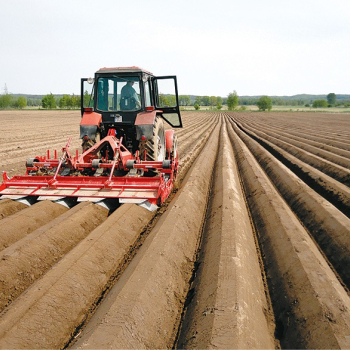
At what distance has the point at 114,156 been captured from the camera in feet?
19.1

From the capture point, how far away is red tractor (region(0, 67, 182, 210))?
5.23 metres

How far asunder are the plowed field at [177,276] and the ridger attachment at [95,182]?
9.5 inches

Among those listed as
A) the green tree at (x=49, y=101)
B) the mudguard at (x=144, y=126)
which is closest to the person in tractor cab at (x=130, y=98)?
the mudguard at (x=144, y=126)

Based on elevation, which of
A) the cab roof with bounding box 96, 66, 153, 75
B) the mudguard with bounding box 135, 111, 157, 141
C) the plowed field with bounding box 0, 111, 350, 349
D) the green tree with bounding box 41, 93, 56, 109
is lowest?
the plowed field with bounding box 0, 111, 350, 349

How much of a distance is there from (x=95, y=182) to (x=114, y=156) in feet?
2.11

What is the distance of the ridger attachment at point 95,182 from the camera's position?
16.7ft

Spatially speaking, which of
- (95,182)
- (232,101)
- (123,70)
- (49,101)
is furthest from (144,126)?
(232,101)

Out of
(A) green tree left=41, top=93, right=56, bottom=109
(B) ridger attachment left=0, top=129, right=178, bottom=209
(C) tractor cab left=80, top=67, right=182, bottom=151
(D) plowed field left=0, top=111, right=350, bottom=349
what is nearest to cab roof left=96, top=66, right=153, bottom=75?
(C) tractor cab left=80, top=67, right=182, bottom=151

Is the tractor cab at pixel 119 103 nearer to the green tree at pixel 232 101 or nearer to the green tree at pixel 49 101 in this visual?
the green tree at pixel 49 101

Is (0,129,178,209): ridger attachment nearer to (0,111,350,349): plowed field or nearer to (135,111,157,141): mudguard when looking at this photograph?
(0,111,350,349): plowed field

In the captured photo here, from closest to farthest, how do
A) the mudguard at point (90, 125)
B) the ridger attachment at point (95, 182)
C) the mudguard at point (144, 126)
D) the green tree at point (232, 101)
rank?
the ridger attachment at point (95, 182), the mudguard at point (144, 126), the mudguard at point (90, 125), the green tree at point (232, 101)

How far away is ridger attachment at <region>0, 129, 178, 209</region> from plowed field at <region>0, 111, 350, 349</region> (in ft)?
0.79

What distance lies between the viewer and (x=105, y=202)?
5148 millimetres

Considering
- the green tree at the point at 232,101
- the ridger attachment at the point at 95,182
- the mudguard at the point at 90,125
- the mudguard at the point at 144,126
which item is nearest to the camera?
the ridger attachment at the point at 95,182
